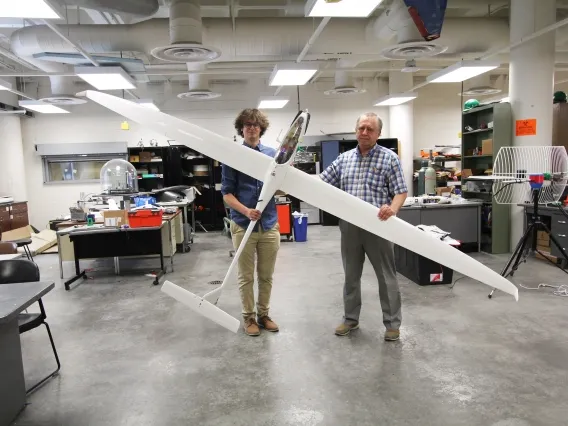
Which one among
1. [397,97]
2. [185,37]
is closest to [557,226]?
[397,97]

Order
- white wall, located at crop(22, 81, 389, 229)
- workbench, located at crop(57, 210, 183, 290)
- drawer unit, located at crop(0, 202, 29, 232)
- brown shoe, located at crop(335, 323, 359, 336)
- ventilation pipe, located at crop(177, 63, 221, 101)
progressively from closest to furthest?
brown shoe, located at crop(335, 323, 359, 336) → workbench, located at crop(57, 210, 183, 290) → ventilation pipe, located at crop(177, 63, 221, 101) → drawer unit, located at crop(0, 202, 29, 232) → white wall, located at crop(22, 81, 389, 229)

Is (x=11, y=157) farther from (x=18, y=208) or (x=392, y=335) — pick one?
(x=392, y=335)

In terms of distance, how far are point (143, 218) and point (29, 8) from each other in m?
2.26

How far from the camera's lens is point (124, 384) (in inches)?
92.6

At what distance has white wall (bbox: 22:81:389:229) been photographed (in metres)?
8.87

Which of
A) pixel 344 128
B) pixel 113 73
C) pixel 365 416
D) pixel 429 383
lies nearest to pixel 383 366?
pixel 429 383

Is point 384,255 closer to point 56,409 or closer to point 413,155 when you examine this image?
point 56,409

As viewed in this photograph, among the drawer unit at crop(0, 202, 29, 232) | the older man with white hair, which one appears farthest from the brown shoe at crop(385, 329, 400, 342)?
the drawer unit at crop(0, 202, 29, 232)

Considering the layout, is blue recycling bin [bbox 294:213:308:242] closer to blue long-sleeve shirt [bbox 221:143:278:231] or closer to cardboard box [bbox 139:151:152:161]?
cardboard box [bbox 139:151:152:161]

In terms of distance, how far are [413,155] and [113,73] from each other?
7181 mm

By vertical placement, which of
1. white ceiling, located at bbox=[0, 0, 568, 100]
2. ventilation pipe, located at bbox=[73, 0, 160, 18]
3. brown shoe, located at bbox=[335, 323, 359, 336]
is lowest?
Result: brown shoe, located at bbox=[335, 323, 359, 336]

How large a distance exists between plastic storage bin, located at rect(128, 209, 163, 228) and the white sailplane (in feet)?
8.48

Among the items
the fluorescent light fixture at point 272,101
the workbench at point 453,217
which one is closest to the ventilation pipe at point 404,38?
the workbench at point 453,217

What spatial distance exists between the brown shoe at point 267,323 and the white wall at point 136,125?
6.67 metres
